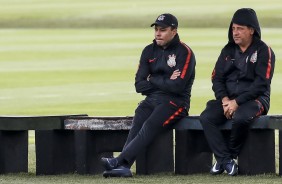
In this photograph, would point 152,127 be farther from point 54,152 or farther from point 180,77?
point 54,152

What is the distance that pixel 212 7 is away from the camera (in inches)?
1759

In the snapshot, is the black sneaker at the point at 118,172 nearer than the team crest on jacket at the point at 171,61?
Yes

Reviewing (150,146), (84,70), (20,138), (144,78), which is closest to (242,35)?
(144,78)

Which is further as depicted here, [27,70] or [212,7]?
[212,7]

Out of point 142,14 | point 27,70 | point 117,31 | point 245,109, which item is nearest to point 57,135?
point 245,109

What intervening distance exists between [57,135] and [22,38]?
23.3 metres

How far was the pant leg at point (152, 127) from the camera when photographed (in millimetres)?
8742

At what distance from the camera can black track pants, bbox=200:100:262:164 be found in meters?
8.60

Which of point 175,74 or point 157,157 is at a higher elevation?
point 175,74

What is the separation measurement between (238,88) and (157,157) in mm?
837

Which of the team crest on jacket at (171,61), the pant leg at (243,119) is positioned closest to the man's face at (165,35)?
the team crest on jacket at (171,61)

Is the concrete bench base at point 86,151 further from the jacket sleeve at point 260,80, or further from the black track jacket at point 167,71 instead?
the jacket sleeve at point 260,80

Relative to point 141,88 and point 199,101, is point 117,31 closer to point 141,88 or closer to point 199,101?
point 199,101

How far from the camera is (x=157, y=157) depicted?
903 centimetres
